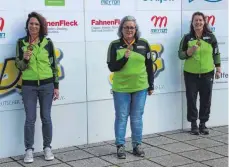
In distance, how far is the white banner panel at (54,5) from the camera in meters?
6.25

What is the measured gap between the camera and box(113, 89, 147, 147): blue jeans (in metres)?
6.14

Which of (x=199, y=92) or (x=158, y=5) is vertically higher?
(x=158, y=5)

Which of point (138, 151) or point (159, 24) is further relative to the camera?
point (159, 24)

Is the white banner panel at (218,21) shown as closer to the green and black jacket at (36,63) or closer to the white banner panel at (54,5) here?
the white banner panel at (54,5)

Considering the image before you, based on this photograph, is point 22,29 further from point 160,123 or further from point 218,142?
point 218,142

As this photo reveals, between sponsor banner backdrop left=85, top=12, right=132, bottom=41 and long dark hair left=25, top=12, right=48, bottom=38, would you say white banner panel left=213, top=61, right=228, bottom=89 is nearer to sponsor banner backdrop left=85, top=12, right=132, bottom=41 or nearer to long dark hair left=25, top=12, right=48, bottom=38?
sponsor banner backdrop left=85, top=12, right=132, bottom=41

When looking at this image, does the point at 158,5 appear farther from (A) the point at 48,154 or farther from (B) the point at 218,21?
(A) the point at 48,154

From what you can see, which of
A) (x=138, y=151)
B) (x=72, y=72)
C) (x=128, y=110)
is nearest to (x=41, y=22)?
(x=72, y=72)

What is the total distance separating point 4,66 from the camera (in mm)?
6129

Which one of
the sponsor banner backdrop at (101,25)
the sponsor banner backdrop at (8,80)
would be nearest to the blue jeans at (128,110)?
the sponsor banner backdrop at (101,25)

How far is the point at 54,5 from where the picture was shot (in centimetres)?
643

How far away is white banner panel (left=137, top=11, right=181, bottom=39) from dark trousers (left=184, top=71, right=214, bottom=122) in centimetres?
70

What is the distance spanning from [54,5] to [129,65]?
52.7 inches

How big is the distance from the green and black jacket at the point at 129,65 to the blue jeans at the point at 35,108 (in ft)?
2.73
